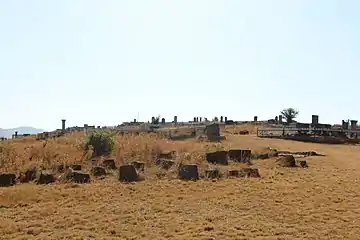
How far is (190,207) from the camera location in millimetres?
11836

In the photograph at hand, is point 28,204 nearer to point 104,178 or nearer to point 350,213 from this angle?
point 104,178

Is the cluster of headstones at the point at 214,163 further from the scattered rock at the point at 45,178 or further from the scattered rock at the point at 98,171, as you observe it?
the scattered rock at the point at 45,178

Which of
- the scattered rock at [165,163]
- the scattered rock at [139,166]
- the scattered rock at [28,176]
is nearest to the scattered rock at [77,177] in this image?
the scattered rock at [28,176]

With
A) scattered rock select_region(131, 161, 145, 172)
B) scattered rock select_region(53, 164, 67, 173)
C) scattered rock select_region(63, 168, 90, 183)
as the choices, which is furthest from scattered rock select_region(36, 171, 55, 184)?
scattered rock select_region(131, 161, 145, 172)

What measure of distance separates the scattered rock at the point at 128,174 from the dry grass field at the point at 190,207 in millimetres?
325

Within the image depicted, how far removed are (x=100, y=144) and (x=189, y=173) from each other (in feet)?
24.0

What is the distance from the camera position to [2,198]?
1271cm

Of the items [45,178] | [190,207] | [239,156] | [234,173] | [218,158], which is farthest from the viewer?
[239,156]

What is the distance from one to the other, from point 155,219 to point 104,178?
5321 millimetres

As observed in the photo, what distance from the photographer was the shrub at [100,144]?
21594 millimetres

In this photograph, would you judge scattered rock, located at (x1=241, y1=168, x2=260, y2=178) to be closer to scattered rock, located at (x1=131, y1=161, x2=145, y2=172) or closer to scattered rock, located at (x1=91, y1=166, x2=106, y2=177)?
scattered rock, located at (x1=131, y1=161, x2=145, y2=172)

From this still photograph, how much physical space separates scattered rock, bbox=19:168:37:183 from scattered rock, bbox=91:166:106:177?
1.88m

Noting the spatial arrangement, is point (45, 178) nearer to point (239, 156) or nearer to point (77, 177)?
point (77, 177)

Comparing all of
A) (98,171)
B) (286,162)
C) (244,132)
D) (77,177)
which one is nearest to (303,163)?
(286,162)
